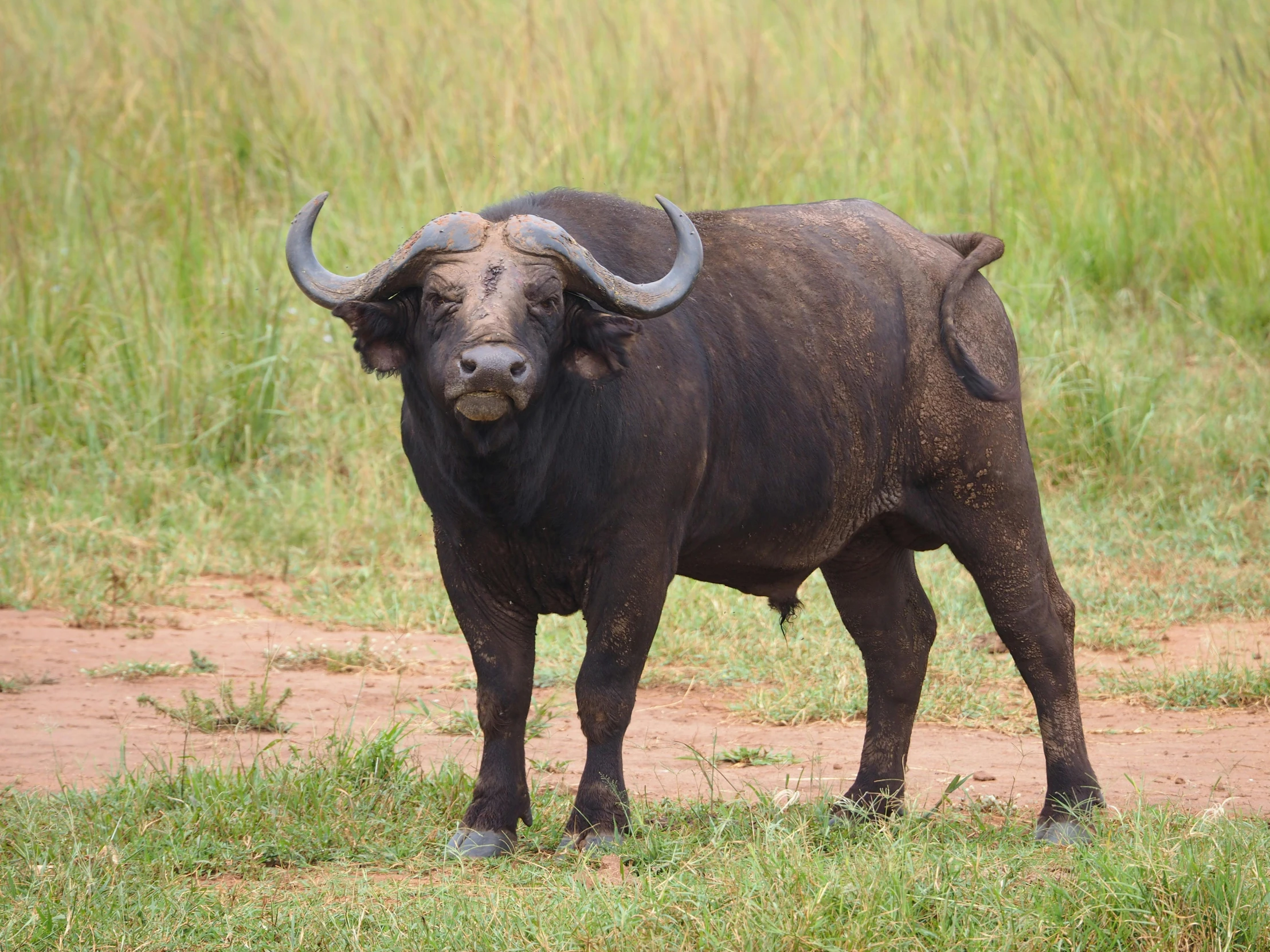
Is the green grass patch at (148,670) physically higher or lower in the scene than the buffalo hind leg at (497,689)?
lower

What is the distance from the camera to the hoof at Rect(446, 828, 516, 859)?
165 inches

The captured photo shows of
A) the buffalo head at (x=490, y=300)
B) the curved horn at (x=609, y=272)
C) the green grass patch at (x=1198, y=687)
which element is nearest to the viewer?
the buffalo head at (x=490, y=300)

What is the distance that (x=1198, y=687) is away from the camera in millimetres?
5887

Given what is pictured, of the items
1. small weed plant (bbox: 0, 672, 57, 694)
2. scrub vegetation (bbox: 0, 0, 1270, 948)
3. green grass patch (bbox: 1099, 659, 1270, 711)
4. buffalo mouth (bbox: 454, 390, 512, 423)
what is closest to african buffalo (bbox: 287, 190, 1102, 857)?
buffalo mouth (bbox: 454, 390, 512, 423)

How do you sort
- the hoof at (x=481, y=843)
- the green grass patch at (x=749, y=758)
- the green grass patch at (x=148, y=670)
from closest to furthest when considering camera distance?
the hoof at (x=481, y=843), the green grass patch at (x=749, y=758), the green grass patch at (x=148, y=670)

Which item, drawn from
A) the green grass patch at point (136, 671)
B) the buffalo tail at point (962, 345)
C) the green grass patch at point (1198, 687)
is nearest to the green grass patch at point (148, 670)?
the green grass patch at point (136, 671)

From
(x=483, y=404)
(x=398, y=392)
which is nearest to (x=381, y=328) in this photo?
(x=483, y=404)

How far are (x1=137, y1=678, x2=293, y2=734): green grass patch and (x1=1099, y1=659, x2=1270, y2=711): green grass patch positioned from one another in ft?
10.3

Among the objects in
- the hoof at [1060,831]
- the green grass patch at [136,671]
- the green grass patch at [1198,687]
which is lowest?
the green grass patch at [136,671]

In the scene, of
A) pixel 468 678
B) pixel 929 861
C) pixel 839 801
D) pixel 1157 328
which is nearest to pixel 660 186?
pixel 1157 328

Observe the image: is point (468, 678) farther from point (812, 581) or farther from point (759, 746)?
point (812, 581)

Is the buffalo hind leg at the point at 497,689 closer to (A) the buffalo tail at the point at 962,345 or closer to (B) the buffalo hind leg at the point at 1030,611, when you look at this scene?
(B) the buffalo hind leg at the point at 1030,611

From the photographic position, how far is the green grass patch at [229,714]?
5320 millimetres

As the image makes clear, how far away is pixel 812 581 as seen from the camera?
7301 mm
